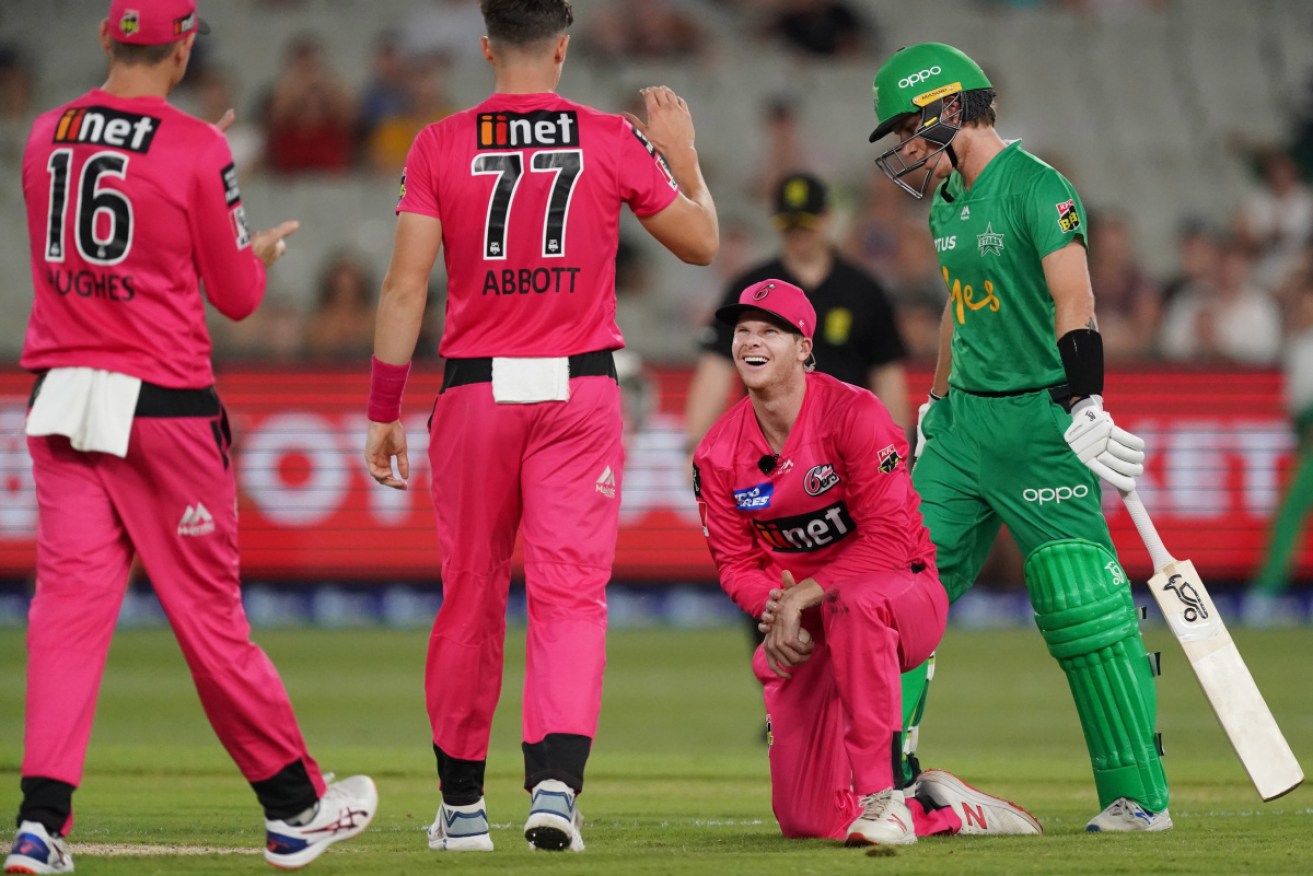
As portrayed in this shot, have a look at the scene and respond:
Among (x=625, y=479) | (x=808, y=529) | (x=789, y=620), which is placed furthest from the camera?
(x=625, y=479)

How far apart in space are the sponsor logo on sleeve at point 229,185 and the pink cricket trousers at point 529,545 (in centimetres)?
93

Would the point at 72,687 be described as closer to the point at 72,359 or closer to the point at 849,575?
the point at 72,359

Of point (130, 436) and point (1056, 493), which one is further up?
point (130, 436)

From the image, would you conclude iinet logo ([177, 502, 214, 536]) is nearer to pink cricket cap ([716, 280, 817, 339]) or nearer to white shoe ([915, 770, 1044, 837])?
pink cricket cap ([716, 280, 817, 339])

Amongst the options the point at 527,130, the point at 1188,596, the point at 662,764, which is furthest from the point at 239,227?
the point at 662,764

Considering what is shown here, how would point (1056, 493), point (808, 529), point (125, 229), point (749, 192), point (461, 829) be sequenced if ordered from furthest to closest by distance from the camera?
point (749, 192) → point (1056, 493) → point (808, 529) → point (461, 829) → point (125, 229)

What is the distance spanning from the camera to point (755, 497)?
223 inches

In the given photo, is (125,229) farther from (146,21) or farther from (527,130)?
(527,130)

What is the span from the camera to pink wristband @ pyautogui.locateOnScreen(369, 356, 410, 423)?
5.46 m

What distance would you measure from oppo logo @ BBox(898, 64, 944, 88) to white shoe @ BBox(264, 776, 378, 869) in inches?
112

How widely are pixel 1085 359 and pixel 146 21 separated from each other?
9.36 ft

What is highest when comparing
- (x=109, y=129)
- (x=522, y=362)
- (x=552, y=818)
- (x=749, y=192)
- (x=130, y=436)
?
(x=749, y=192)

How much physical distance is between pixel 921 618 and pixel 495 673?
126 centimetres

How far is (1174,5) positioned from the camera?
1947 cm
